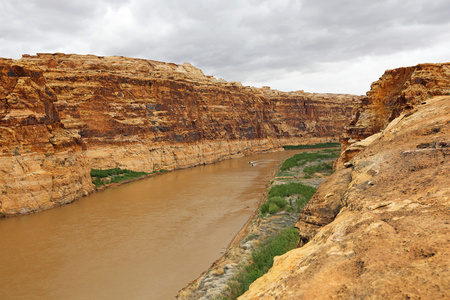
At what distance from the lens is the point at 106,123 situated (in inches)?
1225

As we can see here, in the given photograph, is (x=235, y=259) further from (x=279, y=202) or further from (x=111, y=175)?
(x=111, y=175)

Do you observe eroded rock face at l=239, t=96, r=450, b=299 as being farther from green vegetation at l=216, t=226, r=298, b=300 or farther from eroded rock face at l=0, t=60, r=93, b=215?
eroded rock face at l=0, t=60, r=93, b=215

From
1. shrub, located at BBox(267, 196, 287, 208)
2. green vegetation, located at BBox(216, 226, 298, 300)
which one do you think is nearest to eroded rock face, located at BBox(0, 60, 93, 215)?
shrub, located at BBox(267, 196, 287, 208)

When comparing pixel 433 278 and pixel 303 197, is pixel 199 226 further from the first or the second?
pixel 433 278

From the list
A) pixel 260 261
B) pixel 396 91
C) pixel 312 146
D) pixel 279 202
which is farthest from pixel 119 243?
pixel 312 146

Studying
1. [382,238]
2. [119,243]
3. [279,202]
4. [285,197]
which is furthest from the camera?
[285,197]

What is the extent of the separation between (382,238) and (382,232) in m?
0.13

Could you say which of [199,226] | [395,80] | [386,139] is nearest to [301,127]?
[395,80]

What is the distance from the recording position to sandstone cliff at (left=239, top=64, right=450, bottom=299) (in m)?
2.32

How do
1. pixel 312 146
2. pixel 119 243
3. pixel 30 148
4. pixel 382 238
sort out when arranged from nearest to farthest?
pixel 382 238 → pixel 119 243 → pixel 30 148 → pixel 312 146

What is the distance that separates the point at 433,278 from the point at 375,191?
2291 mm

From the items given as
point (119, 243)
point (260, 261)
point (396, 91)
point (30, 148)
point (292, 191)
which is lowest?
point (119, 243)

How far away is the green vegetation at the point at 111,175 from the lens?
25.8m

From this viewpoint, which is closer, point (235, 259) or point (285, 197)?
point (235, 259)
